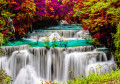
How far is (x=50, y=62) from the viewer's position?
911cm

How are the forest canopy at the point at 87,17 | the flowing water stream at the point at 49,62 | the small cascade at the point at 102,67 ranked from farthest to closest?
the flowing water stream at the point at 49,62
the small cascade at the point at 102,67
the forest canopy at the point at 87,17

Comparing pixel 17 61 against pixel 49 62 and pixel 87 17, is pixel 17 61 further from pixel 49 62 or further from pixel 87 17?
pixel 87 17

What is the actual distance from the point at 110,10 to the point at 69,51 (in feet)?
11.5

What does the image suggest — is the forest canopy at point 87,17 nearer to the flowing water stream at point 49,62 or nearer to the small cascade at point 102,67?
the small cascade at point 102,67

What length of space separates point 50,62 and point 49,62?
67 millimetres

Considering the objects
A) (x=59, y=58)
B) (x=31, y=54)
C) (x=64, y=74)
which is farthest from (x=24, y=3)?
(x=64, y=74)

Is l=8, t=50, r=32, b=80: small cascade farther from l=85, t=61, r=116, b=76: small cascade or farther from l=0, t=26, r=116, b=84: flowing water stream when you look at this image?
l=85, t=61, r=116, b=76: small cascade

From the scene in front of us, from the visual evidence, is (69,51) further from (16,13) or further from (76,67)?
(16,13)

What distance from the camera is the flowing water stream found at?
8719 millimetres

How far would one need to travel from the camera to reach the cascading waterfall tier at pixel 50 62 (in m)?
8.72

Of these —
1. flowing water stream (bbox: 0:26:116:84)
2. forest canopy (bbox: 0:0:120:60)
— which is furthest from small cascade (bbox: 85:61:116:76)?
forest canopy (bbox: 0:0:120:60)

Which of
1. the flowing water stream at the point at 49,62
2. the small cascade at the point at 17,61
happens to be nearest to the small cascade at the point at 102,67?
the flowing water stream at the point at 49,62

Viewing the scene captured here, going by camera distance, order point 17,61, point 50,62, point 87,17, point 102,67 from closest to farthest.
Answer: point 102,67 < point 17,61 < point 50,62 < point 87,17

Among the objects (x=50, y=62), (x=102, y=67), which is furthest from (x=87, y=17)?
(x=50, y=62)
